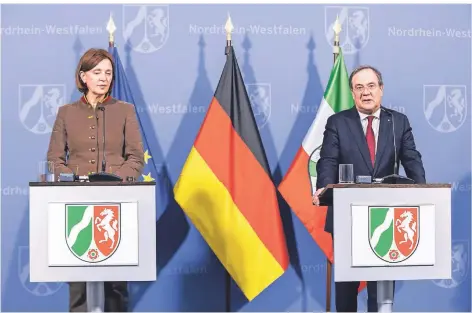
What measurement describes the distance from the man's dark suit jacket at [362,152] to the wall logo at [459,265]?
1721 mm

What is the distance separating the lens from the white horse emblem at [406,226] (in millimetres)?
3725

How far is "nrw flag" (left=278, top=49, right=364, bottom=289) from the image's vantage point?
209 inches

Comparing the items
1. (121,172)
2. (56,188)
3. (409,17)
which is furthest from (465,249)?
(56,188)

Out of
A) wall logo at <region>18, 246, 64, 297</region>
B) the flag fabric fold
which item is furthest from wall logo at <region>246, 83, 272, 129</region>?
wall logo at <region>18, 246, 64, 297</region>

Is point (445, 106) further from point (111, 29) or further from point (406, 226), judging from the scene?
point (111, 29)

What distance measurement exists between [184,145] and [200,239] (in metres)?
0.68

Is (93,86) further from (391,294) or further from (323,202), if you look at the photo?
(391,294)

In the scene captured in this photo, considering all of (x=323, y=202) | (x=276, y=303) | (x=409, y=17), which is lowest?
(x=276, y=303)

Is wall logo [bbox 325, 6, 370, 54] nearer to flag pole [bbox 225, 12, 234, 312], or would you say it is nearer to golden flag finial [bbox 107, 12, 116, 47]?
flag pole [bbox 225, 12, 234, 312]

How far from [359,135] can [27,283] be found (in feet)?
8.76

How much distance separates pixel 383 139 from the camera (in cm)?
428

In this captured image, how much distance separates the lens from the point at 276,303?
223 inches

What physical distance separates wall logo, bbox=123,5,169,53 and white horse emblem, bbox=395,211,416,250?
2563 millimetres

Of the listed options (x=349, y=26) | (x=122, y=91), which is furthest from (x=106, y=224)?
(x=349, y=26)
